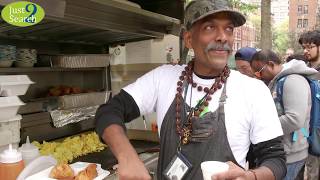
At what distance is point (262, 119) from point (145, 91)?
0.55 m

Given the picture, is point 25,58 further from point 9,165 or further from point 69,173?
point 69,173

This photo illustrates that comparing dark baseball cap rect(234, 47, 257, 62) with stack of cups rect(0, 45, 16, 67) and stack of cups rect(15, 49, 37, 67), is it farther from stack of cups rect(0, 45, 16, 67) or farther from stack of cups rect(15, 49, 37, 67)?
stack of cups rect(0, 45, 16, 67)

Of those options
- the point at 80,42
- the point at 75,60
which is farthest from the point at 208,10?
the point at 80,42

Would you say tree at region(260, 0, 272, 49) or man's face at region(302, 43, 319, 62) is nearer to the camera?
man's face at region(302, 43, 319, 62)

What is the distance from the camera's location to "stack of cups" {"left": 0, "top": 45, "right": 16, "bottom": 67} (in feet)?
8.28

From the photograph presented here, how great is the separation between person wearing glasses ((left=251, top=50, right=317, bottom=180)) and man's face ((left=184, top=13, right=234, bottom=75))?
1.37 m

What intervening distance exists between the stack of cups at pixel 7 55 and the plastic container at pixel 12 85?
404 mm

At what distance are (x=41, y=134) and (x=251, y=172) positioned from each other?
233 cm

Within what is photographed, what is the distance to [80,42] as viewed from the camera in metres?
3.43

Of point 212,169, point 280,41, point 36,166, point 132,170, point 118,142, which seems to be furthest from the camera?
point 280,41

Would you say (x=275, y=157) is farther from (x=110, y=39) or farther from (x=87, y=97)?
(x=110, y=39)

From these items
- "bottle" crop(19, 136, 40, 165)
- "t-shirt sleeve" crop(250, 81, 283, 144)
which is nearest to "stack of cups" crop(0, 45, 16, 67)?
"bottle" crop(19, 136, 40, 165)

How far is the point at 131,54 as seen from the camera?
350 cm

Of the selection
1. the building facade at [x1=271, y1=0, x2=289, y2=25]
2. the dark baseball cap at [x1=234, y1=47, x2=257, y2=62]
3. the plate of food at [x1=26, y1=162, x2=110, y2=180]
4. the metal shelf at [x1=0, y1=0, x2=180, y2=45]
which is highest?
the building facade at [x1=271, y1=0, x2=289, y2=25]
